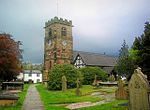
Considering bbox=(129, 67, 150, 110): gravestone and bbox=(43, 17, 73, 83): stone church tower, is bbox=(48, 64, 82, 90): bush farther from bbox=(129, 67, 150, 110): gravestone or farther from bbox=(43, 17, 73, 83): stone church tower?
bbox=(129, 67, 150, 110): gravestone

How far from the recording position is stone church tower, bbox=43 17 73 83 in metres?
70.4

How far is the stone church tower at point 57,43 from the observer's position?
7044 centimetres

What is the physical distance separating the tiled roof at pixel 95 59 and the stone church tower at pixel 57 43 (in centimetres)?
374

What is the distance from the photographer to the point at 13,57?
96.3 feet

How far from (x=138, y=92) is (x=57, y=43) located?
192 feet

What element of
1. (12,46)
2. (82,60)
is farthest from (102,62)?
(12,46)

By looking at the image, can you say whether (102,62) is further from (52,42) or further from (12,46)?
(12,46)

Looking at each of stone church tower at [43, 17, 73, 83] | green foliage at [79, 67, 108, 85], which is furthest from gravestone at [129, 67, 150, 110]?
stone church tower at [43, 17, 73, 83]

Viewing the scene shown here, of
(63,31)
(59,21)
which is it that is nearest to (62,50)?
(63,31)

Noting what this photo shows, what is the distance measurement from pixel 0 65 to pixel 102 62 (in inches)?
1884

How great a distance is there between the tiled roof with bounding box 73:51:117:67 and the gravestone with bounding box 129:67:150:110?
53072mm

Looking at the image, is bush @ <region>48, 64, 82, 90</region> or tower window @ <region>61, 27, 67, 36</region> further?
tower window @ <region>61, 27, 67, 36</region>

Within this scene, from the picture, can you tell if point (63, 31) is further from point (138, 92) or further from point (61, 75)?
point (138, 92)

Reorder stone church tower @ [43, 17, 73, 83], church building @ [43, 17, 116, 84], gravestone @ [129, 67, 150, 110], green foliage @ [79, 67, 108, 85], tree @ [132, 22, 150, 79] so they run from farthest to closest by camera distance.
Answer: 1. stone church tower @ [43, 17, 73, 83]
2. church building @ [43, 17, 116, 84]
3. green foliage @ [79, 67, 108, 85]
4. tree @ [132, 22, 150, 79]
5. gravestone @ [129, 67, 150, 110]
